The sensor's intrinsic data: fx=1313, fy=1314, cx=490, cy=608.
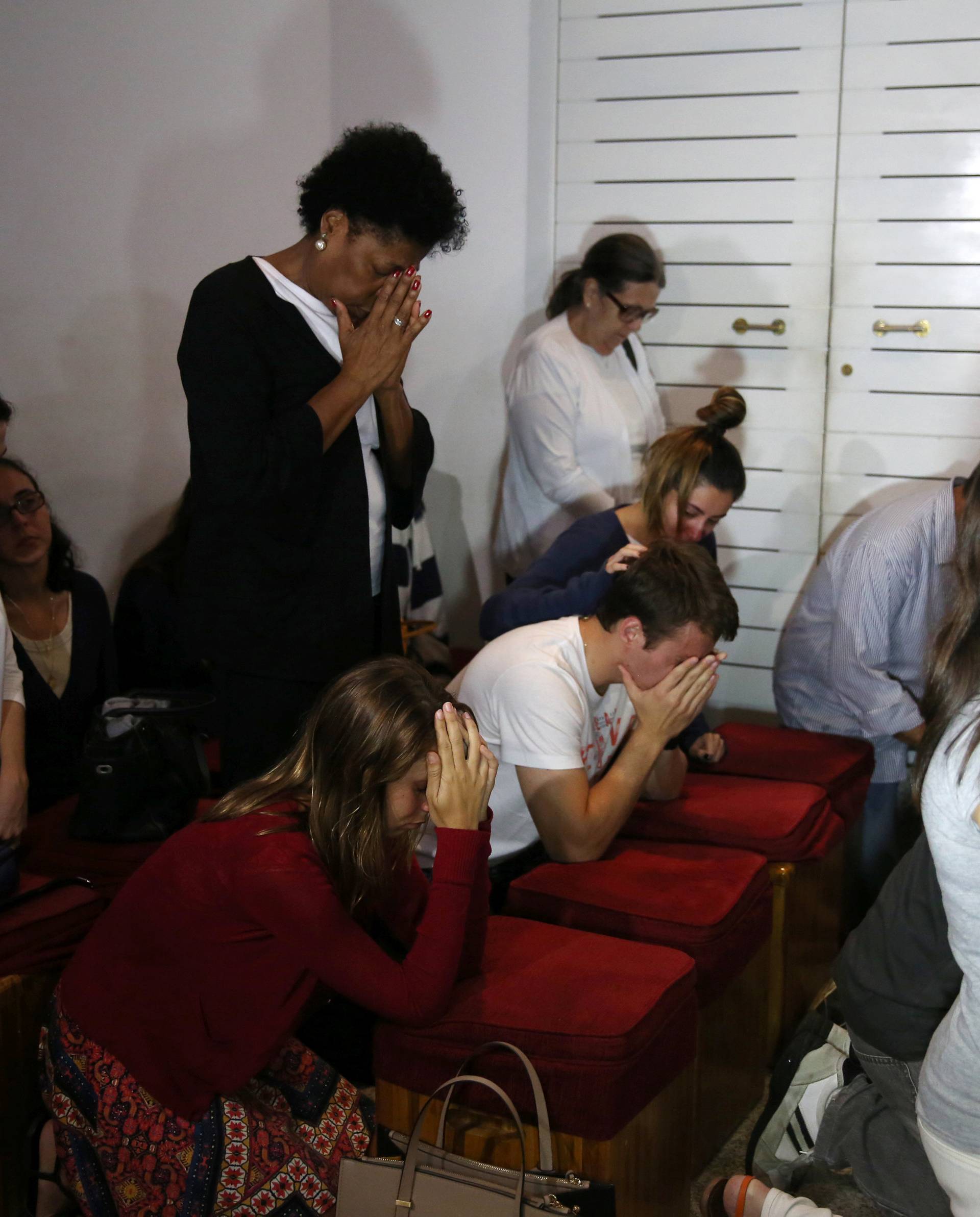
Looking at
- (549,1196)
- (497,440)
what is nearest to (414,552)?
(497,440)

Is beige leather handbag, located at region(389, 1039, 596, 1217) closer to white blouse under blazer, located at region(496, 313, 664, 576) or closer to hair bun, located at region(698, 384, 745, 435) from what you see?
hair bun, located at region(698, 384, 745, 435)

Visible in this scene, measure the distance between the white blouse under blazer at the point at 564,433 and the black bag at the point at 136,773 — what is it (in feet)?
4.39

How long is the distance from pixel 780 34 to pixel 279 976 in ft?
9.02

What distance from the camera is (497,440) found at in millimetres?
3791

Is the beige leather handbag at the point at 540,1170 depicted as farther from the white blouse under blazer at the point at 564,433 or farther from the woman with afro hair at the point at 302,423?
the white blouse under blazer at the point at 564,433

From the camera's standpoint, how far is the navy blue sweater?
245cm

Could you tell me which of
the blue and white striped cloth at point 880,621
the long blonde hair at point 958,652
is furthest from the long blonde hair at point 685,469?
the long blonde hair at point 958,652

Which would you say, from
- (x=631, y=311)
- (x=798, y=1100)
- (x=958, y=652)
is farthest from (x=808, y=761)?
(x=958, y=652)

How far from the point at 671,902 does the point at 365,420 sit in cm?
90

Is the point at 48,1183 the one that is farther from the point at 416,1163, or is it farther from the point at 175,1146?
the point at 416,1163

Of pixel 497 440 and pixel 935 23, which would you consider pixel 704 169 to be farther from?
pixel 497 440

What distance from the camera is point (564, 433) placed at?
3270 mm

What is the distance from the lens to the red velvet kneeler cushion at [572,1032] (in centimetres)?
163

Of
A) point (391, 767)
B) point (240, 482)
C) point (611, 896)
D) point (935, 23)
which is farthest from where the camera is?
point (935, 23)
